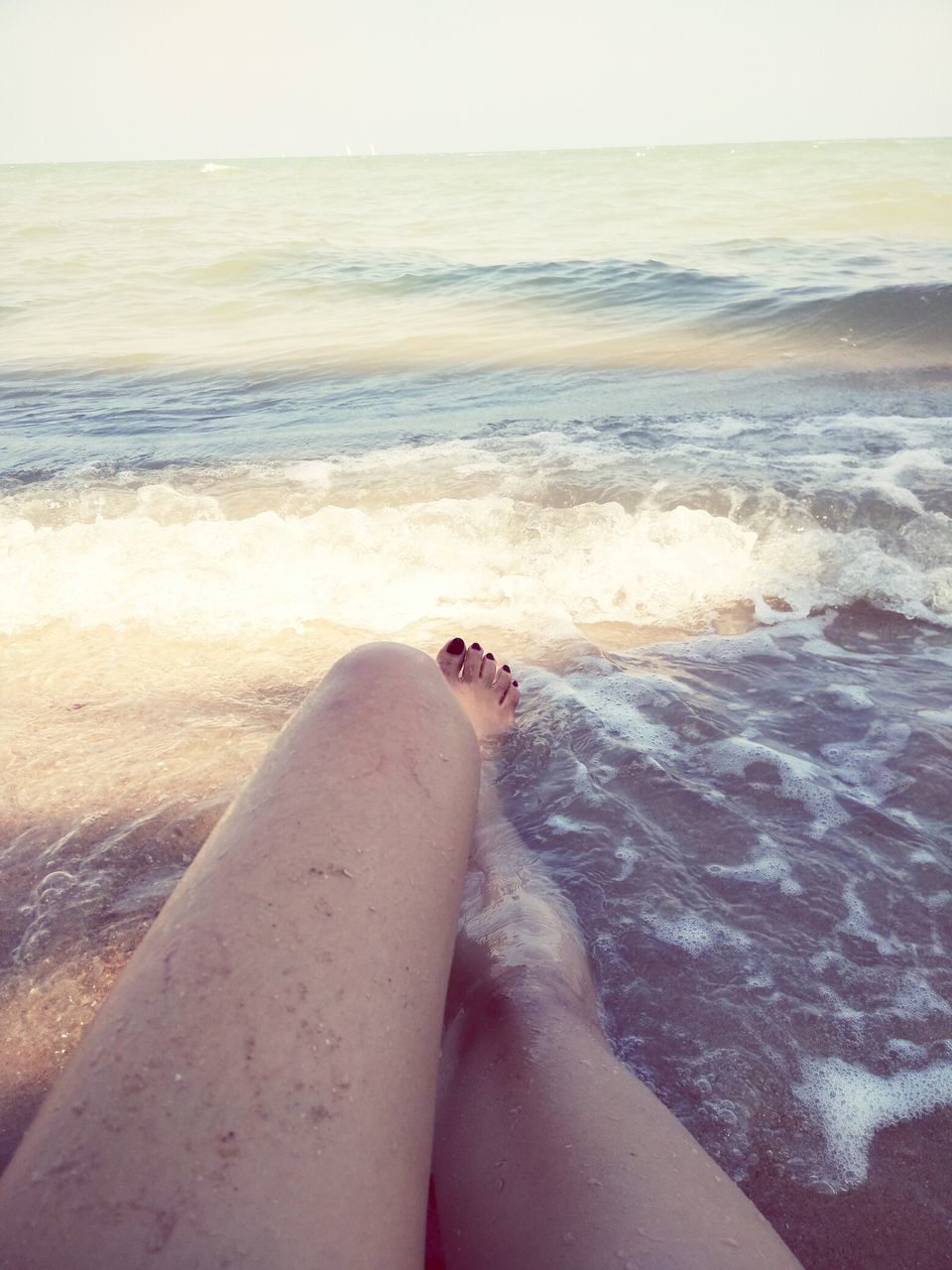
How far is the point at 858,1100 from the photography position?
1.35 m

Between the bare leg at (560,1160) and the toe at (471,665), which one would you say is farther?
the toe at (471,665)

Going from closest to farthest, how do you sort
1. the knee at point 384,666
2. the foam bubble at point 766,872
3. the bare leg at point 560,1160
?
the bare leg at point 560,1160
the knee at point 384,666
the foam bubble at point 766,872

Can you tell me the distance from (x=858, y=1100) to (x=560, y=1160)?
0.62 meters

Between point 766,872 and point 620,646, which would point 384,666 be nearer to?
point 766,872

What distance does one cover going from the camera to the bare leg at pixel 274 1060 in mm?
748

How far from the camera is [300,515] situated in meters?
4.00

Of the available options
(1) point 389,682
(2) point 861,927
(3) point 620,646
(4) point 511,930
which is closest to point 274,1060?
(1) point 389,682

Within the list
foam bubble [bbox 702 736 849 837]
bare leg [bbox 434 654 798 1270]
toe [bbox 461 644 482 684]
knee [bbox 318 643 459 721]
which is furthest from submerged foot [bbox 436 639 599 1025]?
foam bubble [bbox 702 736 849 837]

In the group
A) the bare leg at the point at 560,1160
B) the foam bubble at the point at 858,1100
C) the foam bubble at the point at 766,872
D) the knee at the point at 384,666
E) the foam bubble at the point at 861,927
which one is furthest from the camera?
the foam bubble at the point at 766,872

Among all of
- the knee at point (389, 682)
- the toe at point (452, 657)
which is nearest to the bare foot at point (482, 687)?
the toe at point (452, 657)

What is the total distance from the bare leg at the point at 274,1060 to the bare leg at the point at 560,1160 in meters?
0.13

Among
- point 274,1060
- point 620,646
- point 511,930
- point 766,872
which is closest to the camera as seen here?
point 274,1060

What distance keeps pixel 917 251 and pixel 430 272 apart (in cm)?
597

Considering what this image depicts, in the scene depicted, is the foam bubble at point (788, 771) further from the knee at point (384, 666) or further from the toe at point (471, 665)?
the knee at point (384, 666)
